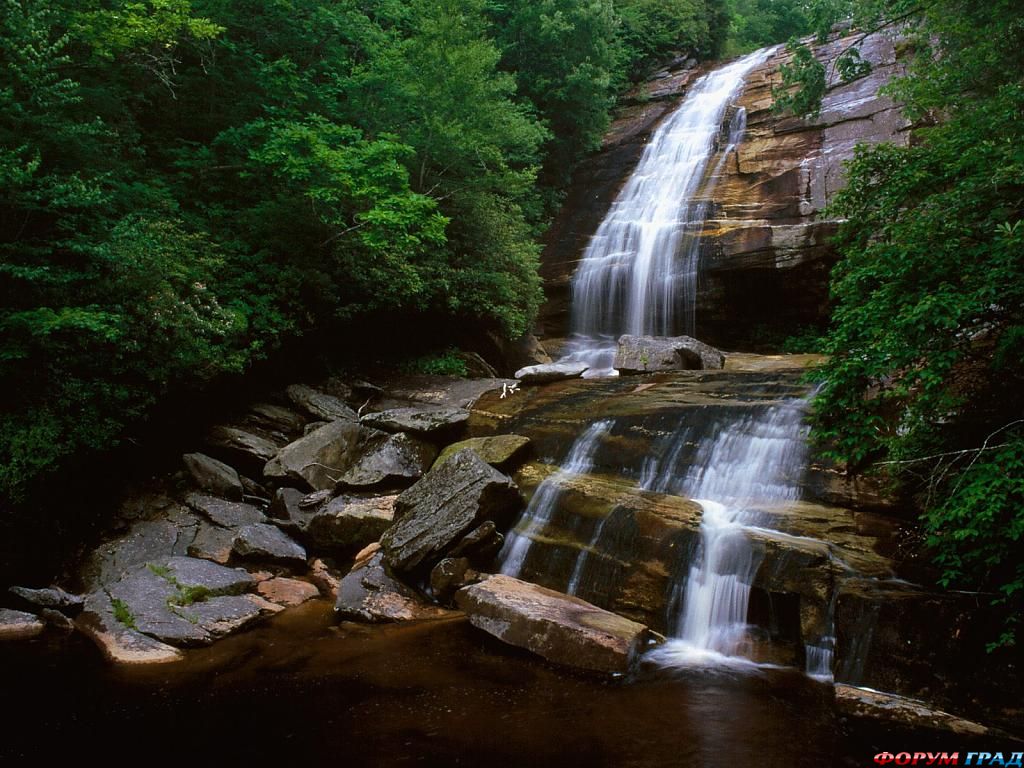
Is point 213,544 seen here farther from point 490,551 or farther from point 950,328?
point 950,328

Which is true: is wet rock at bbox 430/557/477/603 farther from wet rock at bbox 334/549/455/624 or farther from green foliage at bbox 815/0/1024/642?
green foliage at bbox 815/0/1024/642

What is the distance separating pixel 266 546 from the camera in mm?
7992

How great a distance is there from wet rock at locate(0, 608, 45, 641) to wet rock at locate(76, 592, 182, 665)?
0.37m

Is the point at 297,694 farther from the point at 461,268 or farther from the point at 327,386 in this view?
the point at 461,268

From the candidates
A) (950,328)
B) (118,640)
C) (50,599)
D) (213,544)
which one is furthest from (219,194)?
(950,328)

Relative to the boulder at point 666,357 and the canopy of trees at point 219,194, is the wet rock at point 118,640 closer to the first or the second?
the canopy of trees at point 219,194

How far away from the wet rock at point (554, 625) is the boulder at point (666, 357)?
22.0 ft

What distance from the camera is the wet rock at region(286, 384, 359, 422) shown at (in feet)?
36.4

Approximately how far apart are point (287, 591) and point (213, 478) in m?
2.88

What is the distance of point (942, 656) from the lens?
179 inches

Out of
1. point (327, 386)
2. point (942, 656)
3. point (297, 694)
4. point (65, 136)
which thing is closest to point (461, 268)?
point (327, 386)

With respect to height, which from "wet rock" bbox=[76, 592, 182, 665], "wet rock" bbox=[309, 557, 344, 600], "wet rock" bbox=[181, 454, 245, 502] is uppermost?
"wet rock" bbox=[181, 454, 245, 502]

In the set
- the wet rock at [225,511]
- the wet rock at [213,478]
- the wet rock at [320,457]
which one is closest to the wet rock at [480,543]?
the wet rock at [320,457]

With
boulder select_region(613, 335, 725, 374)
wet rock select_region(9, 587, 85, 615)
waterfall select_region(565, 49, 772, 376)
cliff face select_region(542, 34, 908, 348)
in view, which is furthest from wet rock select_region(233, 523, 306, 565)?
cliff face select_region(542, 34, 908, 348)
